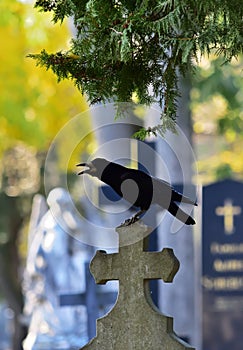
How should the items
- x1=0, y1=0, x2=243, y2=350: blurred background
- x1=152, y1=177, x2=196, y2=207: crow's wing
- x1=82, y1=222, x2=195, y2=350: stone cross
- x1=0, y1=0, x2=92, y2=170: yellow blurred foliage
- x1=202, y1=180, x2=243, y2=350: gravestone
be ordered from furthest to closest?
x1=0, y1=0, x2=92, y2=170: yellow blurred foliage, x1=0, y1=0, x2=243, y2=350: blurred background, x1=202, y1=180, x2=243, y2=350: gravestone, x1=82, y1=222, x2=195, y2=350: stone cross, x1=152, y1=177, x2=196, y2=207: crow's wing

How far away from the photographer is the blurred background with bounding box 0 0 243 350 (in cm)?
1295

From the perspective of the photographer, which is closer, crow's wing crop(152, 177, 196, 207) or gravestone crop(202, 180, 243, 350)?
crow's wing crop(152, 177, 196, 207)

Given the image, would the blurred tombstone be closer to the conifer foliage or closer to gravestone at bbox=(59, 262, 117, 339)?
gravestone at bbox=(59, 262, 117, 339)

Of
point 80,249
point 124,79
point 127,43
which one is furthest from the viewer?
point 80,249

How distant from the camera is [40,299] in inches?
449

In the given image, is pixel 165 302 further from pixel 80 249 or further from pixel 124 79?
pixel 124 79

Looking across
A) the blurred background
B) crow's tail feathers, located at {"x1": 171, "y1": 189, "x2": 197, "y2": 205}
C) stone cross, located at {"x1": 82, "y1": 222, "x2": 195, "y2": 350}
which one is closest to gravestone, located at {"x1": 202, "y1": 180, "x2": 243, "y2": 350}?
the blurred background

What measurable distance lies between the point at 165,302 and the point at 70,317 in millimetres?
1016

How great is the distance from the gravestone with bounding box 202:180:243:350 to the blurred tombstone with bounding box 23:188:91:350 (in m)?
1.51

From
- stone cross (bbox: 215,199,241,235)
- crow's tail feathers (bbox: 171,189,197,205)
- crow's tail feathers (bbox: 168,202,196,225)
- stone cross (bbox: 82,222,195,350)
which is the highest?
stone cross (bbox: 215,199,241,235)

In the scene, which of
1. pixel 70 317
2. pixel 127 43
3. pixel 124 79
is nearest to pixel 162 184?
pixel 124 79

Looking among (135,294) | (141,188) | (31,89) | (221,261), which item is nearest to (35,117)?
(31,89)

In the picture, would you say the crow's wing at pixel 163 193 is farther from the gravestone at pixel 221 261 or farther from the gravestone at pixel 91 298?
the gravestone at pixel 221 261

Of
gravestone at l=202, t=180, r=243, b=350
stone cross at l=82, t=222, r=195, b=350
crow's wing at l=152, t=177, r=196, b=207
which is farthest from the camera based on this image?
gravestone at l=202, t=180, r=243, b=350
